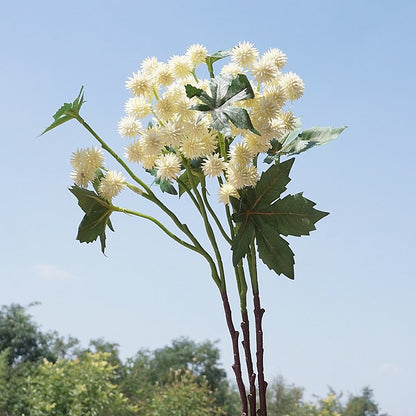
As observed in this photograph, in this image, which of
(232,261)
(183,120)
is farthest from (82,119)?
(232,261)

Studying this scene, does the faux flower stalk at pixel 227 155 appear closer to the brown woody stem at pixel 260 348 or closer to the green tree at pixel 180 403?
the brown woody stem at pixel 260 348

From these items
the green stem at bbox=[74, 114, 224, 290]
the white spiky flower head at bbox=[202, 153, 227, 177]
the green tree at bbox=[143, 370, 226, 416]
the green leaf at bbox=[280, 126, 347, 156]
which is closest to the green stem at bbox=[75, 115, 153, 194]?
the green stem at bbox=[74, 114, 224, 290]

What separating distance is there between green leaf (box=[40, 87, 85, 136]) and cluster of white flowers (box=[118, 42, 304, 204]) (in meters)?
0.15

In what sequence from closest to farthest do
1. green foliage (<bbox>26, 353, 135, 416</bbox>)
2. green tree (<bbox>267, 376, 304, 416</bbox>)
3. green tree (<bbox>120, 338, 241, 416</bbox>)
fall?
green foliage (<bbox>26, 353, 135, 416</bbox>) < green tree (<bbox>267, 376, 304, 416</bbox>) < green tree (<bbox>120, 338, 241, 416</bbox>)

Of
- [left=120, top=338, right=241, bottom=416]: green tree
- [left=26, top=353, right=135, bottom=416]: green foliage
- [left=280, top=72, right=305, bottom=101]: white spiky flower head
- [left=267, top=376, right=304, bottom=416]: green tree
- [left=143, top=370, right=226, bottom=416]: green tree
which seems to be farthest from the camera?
[left=120, top=338, right=241, bottom=416]: green tree

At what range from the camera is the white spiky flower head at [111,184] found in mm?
2133

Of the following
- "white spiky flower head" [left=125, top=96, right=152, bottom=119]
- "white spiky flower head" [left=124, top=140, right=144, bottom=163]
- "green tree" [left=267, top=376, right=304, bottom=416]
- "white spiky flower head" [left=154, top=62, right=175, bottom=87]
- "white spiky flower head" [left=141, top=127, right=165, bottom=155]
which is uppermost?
"green tree" [left=267, top=376, right=304, bottom=416]

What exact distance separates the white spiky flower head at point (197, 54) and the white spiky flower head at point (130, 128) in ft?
0.93

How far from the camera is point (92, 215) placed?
2.15 metres

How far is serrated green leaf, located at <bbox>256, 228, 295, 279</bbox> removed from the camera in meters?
2.02

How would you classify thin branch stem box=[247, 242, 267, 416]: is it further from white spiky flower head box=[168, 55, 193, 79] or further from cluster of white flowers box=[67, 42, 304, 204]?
white spiky flower head box=[168, 55, 193, 79]

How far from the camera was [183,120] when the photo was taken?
2.05 meters

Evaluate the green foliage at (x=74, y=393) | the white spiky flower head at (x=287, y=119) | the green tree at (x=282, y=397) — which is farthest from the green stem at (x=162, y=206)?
the green tree at (x=282, y=397)

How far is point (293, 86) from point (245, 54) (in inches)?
7.3
